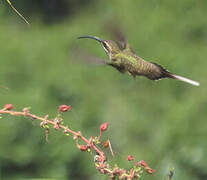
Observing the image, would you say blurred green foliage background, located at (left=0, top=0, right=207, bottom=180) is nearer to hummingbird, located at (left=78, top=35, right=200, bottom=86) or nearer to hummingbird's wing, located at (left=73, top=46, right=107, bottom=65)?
hummingbird, located at (left=78, top=35, right=200, bottom=86)

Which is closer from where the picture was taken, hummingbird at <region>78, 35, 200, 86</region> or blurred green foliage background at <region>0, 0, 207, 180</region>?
hummingbird at <region>78, 35, 200, 86</region>

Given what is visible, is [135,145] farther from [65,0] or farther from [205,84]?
[65,0]

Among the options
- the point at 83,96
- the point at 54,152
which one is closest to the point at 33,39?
the point at 83,96

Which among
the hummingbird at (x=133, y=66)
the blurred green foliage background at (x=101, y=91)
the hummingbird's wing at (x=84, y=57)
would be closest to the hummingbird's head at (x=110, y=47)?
the hummingbird at (x=133, y=66)

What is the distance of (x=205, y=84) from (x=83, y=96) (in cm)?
146

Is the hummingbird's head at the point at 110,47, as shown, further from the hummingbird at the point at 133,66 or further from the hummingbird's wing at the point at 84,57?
the hummingbird's wing at the point at 84,57

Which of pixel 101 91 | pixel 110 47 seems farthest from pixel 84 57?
pixel 101 91

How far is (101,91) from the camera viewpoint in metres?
6.51

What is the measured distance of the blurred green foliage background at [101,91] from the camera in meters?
4.96

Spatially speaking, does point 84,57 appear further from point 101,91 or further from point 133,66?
point 101,91

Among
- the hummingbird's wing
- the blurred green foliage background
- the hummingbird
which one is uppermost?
the blurred green foliage background

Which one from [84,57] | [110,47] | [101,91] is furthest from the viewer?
[101,91]

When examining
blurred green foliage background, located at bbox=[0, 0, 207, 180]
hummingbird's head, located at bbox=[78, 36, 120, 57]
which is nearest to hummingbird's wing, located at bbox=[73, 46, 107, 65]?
hummingbird's head, located at bbox=[78, 36, 120, 57]

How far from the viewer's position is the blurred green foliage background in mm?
4965
